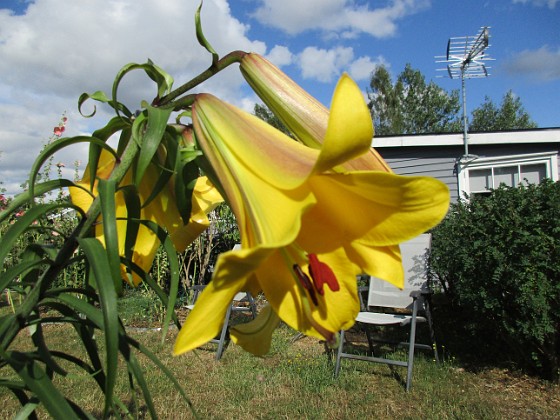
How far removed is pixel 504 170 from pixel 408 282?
12.3 feet

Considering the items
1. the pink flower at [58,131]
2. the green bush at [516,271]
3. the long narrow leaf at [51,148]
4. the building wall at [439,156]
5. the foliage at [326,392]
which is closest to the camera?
the long narrow leaf at [51,148]

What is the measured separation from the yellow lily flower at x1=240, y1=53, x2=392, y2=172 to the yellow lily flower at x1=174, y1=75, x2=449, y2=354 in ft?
0.13

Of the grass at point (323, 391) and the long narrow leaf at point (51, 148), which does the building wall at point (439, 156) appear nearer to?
the grass at point (323, 391)

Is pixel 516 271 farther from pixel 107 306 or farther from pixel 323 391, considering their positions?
pixel 107 306

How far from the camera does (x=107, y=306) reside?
468 millimetres

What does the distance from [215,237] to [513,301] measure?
4.38 meters

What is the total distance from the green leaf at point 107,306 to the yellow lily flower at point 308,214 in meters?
0.13

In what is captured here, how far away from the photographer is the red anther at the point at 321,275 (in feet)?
1.53

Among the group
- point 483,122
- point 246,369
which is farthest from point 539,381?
point 483,122

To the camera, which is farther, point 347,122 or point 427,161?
point 427,161

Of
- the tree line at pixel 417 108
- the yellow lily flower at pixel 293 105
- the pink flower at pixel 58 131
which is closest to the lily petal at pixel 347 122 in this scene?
the yellow lily flower at pixel 293 105

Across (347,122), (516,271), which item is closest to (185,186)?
(347,122)

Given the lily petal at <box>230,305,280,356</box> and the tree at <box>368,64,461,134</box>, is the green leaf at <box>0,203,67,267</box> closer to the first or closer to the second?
the lily petal at <box>230,305,280,356</box>

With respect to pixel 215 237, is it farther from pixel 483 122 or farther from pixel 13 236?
pixel 483 122
